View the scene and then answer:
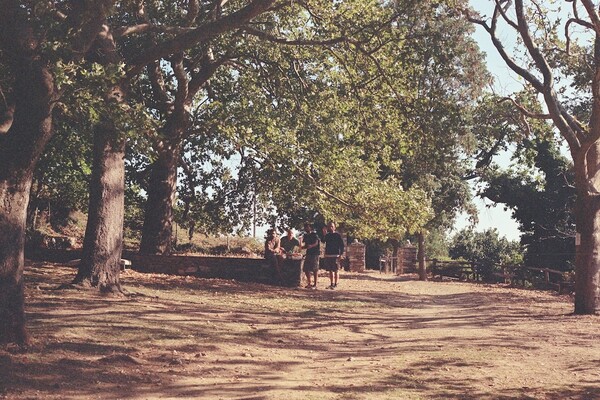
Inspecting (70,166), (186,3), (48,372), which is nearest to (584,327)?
(48,372)

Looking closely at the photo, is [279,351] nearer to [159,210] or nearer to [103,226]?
[103,226]

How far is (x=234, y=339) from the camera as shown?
35.2 feet

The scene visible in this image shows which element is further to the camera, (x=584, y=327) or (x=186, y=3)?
(x=186, y=3)

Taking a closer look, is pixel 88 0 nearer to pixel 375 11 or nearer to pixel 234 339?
pixel 234 339

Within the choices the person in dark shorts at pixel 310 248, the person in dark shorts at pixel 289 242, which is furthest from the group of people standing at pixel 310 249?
the person in dark shorts at pixel 289 242

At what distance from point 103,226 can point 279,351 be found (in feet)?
17.1

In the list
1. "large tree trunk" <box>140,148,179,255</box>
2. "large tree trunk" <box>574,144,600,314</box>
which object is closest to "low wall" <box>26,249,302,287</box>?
"large tree trunk" <box>140,148,179,255</box>

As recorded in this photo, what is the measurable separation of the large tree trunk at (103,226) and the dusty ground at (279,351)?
0.63m

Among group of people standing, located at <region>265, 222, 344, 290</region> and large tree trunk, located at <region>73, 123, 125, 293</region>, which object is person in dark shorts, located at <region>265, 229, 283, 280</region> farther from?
large tree trunk, located at <region>73, 123, 125, 293</region>

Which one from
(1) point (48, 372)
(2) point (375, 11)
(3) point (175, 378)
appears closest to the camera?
(1) point (48, 372)

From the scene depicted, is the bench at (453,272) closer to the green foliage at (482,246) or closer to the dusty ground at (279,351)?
the dusty ground at (279,351)

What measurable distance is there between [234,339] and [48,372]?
3.51m

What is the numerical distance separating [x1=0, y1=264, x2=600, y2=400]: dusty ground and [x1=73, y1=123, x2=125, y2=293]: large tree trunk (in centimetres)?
63

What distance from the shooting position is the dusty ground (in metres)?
7.65
